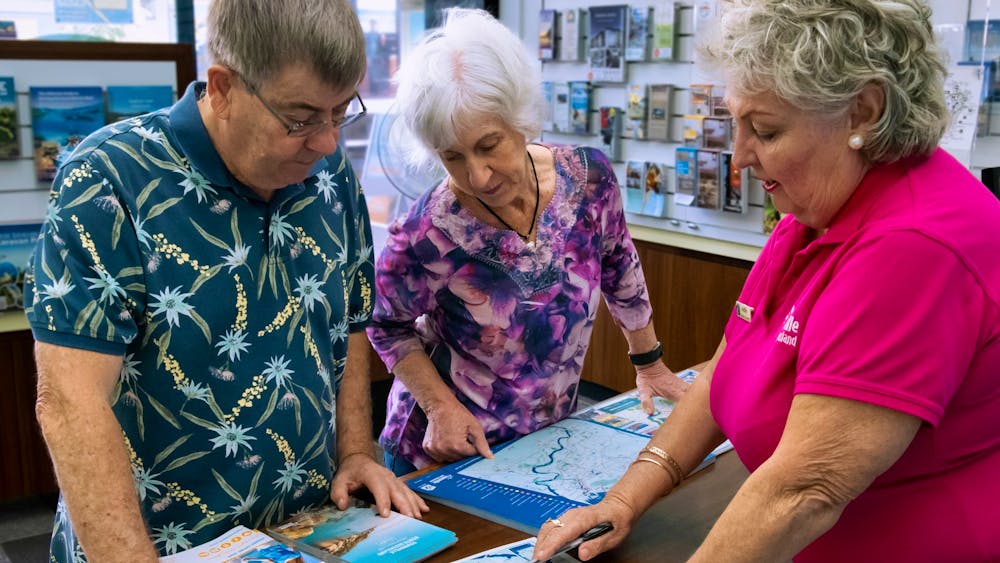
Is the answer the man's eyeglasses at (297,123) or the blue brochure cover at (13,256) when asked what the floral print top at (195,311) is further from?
the blue brochure cover at (13,256)

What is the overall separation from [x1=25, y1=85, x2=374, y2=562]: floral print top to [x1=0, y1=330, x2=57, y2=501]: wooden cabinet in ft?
7.99

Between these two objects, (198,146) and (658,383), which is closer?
(198,146)

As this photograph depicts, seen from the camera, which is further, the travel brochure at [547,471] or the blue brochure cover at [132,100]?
the blue brochure cover at [132,100]

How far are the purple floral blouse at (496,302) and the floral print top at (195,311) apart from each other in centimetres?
42

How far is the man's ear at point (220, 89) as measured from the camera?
57.9 inches

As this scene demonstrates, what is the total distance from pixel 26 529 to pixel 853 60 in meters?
3.94

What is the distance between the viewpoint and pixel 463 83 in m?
2.02

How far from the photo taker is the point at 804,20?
1.32 m

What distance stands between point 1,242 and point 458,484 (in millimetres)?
2846

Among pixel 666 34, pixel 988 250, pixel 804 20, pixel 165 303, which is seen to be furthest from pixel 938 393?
pixel 666 34

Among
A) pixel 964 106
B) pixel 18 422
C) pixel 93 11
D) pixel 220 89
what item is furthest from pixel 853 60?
pixel 93 11

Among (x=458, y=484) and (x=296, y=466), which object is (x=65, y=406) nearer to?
(x=296, y=466)

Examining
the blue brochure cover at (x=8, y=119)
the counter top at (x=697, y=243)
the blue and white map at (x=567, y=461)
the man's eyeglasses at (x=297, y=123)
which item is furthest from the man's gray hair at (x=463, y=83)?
the counter top at (x=697, y=243)

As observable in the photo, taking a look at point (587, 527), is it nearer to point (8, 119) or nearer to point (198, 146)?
point (198, 146)
